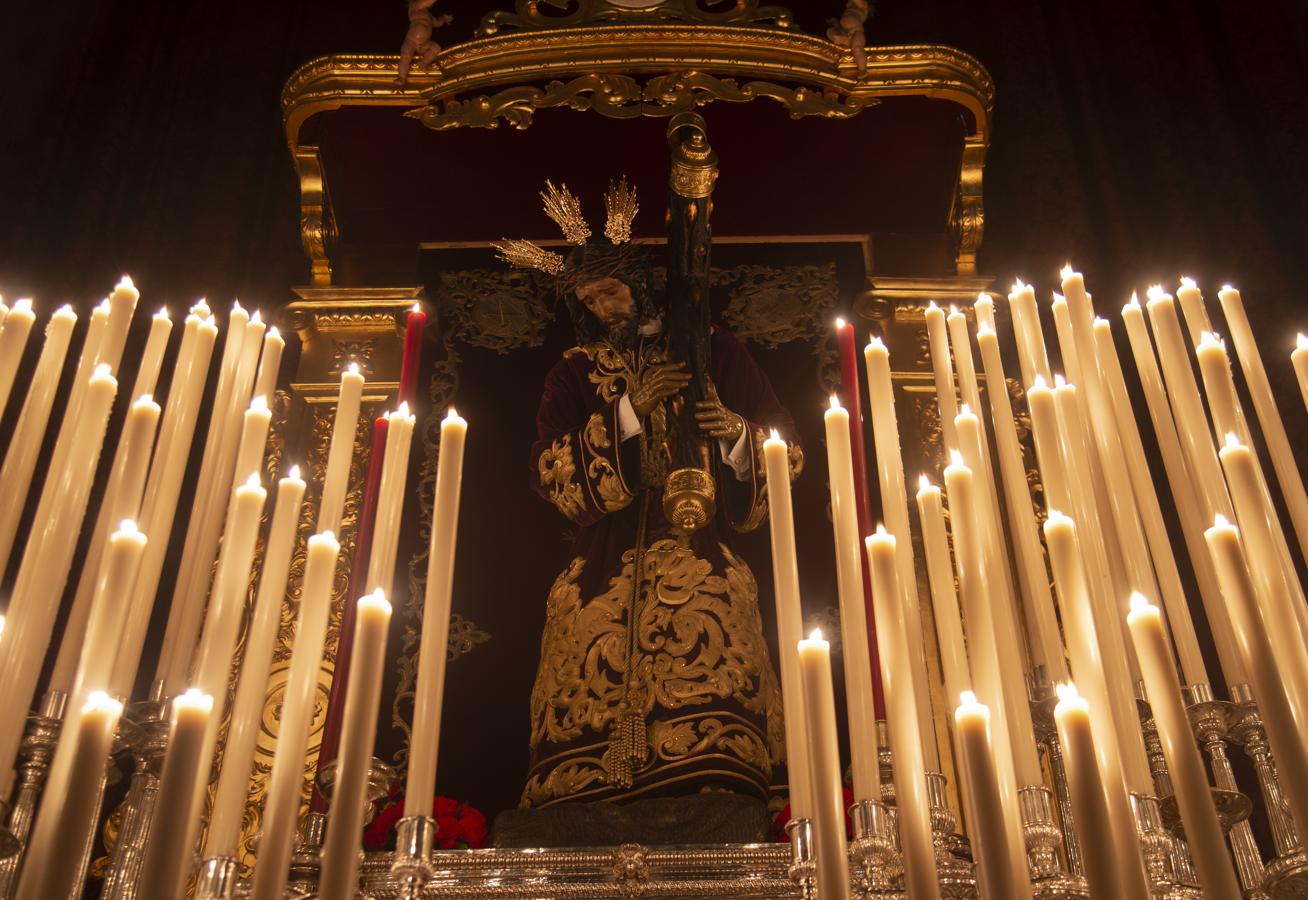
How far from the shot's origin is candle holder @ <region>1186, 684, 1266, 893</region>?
6.14ft

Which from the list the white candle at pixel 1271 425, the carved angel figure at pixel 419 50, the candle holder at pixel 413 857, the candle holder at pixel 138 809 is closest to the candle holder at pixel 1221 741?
the white candle at pixel 1271 425

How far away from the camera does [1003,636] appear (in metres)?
1.75

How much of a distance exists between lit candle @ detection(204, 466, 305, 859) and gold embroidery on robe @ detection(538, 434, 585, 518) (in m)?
1.21

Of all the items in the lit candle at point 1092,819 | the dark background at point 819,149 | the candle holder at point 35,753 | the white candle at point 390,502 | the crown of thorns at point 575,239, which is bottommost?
the lit candle at point 1092,819

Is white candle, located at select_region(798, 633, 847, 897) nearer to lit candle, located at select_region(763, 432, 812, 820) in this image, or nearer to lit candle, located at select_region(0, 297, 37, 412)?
lit candle, located at select_region(763, 432, 812, 820)

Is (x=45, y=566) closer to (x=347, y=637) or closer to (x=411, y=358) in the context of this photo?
(x=347, y=637)

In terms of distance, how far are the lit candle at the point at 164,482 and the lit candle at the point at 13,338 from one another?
0.25 meters

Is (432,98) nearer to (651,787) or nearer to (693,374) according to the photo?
(693,374)

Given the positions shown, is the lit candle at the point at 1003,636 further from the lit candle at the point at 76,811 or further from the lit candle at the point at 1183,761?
the lit candle at the point at 76,811

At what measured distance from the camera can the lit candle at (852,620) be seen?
1.56 m

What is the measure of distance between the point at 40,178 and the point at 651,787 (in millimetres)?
2499

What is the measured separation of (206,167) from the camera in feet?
13.1

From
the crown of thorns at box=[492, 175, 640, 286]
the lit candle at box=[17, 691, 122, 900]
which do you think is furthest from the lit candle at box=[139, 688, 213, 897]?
the crown of thorns at box=[492, 175, 640, 286]

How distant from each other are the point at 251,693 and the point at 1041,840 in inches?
36.2
